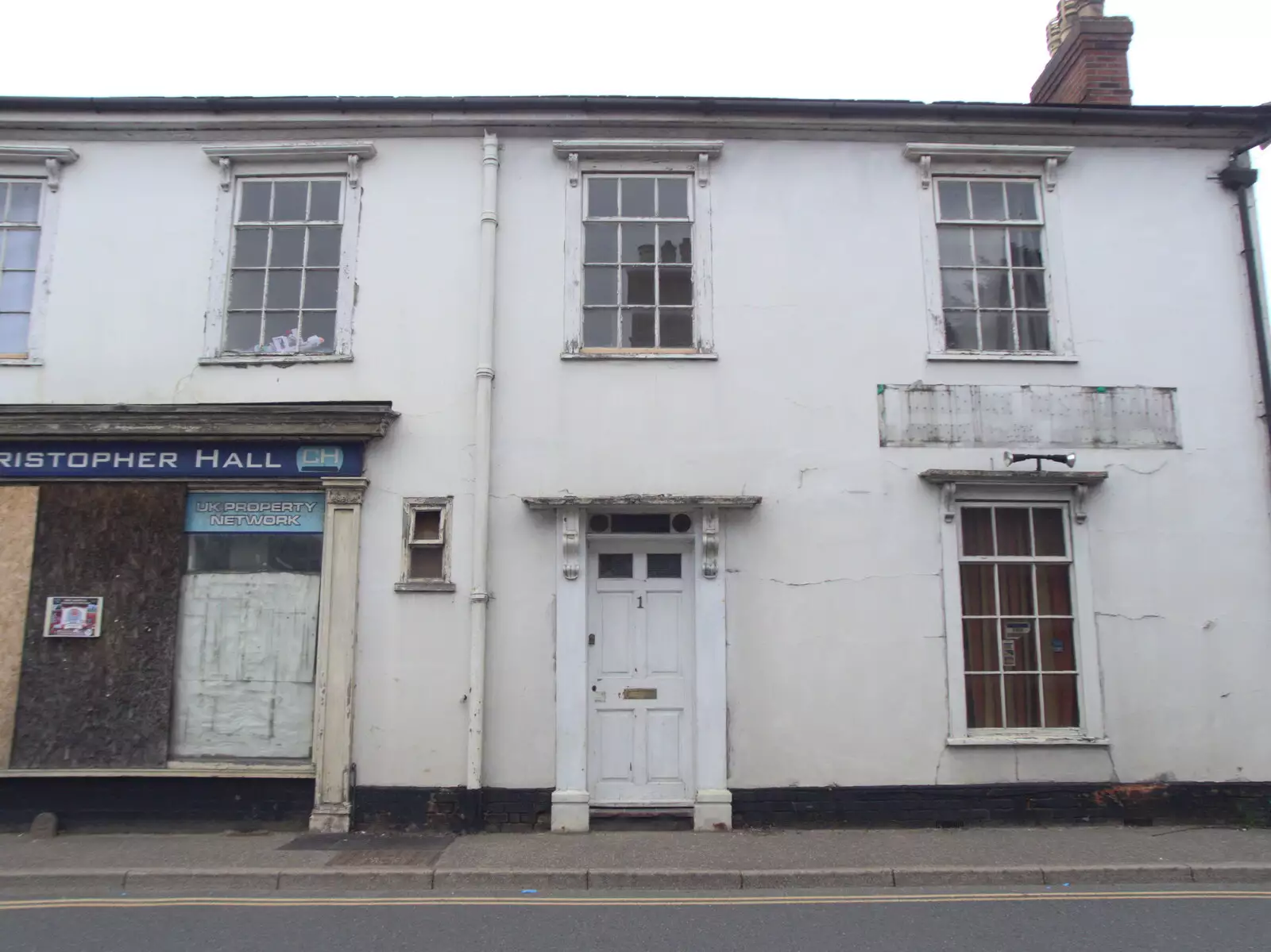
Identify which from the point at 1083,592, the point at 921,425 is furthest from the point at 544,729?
the point at 1083,592

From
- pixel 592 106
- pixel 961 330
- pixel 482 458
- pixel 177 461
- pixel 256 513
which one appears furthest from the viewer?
pixel 961 330

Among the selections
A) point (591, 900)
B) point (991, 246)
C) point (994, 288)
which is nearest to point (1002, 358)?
point (994, 288)

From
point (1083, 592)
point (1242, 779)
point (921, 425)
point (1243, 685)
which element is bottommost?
point (1242, 779)

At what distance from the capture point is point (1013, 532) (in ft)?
27.2

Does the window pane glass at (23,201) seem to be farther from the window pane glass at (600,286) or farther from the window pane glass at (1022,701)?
the window pane glass at (1022,701)

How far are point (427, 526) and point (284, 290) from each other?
268cm

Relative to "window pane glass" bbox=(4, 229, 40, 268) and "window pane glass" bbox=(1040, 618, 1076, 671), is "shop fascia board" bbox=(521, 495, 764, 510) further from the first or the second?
"window pane glass" bbox=(4, 229, 40, 268)

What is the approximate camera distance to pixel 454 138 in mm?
8617

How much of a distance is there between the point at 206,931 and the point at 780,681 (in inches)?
183

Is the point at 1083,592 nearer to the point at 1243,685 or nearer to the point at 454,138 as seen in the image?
the point at 1243,685

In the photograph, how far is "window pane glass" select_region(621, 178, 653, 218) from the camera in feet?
28.4

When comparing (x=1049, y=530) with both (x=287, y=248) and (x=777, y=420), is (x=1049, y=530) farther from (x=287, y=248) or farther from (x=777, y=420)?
(x=287, y=248)

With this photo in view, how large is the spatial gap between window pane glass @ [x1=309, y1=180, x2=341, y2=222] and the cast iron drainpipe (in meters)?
8.43

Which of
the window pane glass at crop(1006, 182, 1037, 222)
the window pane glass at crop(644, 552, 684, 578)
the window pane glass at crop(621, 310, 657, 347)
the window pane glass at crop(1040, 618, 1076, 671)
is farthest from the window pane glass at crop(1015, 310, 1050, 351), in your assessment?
the window pane glass at crop(644, 552, 684, 578)
